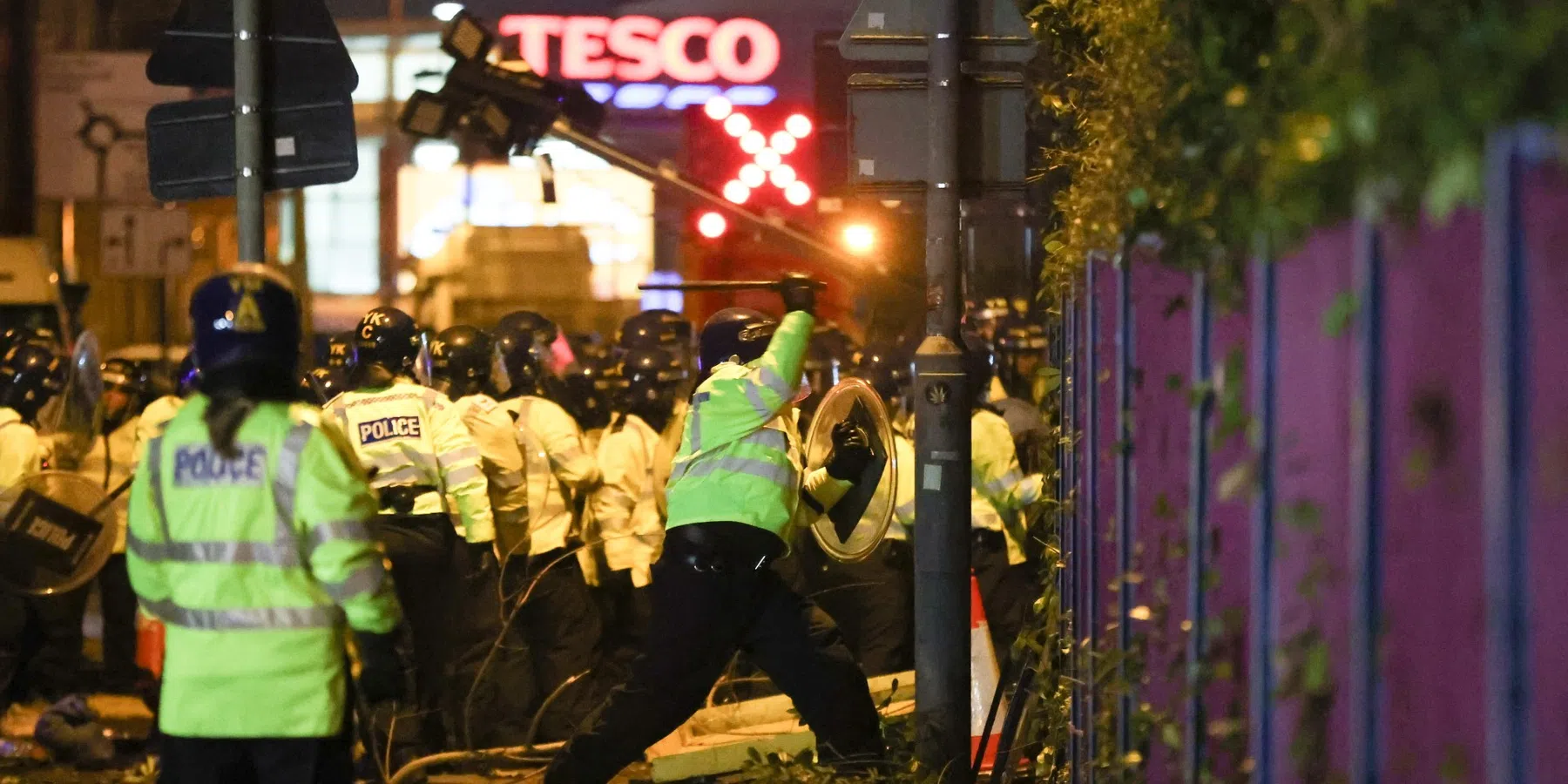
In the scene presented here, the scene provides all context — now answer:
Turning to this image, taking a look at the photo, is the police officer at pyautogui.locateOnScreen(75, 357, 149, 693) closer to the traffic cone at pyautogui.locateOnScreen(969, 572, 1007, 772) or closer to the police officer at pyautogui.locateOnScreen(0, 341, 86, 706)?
the police officer at pyautogui.locateOnScreen(0, 341, 86, 706)

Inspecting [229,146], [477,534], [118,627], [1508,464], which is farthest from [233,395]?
[118,627]

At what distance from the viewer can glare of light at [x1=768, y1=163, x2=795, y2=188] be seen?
21266 mm

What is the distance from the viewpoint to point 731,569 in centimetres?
676

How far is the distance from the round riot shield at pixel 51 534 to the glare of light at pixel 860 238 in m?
11.7

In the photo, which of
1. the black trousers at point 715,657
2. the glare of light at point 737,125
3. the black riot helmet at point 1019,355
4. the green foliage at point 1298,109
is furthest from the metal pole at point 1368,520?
the glare of light at point 737,125

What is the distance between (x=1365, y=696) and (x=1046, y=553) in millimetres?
4386

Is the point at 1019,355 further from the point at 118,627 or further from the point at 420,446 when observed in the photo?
the point at 420,446

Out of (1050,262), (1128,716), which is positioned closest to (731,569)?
(1050,262)

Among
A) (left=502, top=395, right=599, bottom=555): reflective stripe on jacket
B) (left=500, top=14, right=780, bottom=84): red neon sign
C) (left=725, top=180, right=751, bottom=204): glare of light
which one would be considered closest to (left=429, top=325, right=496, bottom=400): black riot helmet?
(left=502, top=395, right=599, bottom=555): reflective stripe on jacket

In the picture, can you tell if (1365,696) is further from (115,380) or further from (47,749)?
(115,380)

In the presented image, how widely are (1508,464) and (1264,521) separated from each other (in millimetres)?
975

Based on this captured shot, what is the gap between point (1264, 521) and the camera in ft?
9.96

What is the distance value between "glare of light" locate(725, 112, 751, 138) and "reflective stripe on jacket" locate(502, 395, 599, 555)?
39.1 feet

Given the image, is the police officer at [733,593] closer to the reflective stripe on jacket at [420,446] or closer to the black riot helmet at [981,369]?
the reflective stripe on jacket at [420,446]
